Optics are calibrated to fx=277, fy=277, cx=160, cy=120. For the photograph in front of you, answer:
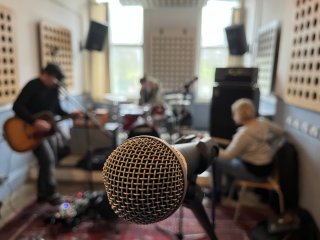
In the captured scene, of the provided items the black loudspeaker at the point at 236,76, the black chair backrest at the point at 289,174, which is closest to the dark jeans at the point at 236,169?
the black chair backrest at the point at 289,174

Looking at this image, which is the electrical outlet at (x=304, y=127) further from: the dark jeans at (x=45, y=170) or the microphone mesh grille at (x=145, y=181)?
the dark jeans at (x=45, y=170)

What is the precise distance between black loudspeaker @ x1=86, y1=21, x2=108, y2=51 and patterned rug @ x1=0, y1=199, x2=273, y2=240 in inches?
128

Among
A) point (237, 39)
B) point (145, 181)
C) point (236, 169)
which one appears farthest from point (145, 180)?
point (237, 39)

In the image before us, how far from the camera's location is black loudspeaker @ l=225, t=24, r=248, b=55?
4.40m

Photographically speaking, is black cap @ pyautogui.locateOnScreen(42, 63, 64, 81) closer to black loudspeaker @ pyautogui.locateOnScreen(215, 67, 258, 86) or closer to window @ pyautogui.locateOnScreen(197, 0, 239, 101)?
black loudspeaker @ pyautogui.locateOnScreen(215, 67, 258, 86)

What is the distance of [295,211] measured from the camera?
91.9 inches

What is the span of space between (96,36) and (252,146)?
3677 mm

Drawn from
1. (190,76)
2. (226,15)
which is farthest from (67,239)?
(226,15)

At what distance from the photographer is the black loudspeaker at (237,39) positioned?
440 centimetres

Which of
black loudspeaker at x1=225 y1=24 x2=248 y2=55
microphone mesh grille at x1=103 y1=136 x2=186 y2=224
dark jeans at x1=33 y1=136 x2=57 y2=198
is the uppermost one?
black loudspeaker at x1=225 y1=24 x2=248 y2=55

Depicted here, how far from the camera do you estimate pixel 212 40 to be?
5.76m

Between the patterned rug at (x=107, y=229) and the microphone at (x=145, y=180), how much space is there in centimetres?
170

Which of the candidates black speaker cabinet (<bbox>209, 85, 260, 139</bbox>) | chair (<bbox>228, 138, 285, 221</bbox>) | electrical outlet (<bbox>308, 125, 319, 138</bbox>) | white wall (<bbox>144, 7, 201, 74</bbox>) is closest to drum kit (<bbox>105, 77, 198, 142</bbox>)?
black speaker cabinet (<bbox>209, 85, 260, 139</bbox>)

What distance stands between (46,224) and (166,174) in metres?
2.30
